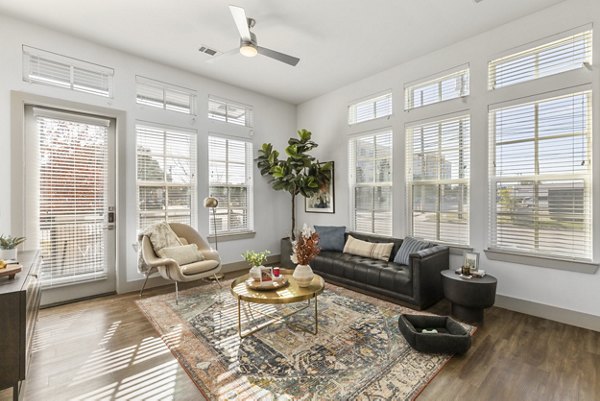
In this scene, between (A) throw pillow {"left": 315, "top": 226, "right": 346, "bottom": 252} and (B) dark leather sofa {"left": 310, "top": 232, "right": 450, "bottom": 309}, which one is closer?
(B) dark leather sofa {"left": 310, "top": 232, "right": 450, "bottom": 309}

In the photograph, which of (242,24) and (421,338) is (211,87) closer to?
(242,24)

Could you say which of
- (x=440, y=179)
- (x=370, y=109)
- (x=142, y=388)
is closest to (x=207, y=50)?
(x=370, y=109)

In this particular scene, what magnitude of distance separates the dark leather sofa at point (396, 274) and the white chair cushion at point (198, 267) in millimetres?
1659

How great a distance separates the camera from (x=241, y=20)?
103 inches

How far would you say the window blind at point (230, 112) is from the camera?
4.92 metres

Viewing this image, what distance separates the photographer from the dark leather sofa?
3262 millimetres

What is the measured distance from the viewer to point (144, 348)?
249 cm

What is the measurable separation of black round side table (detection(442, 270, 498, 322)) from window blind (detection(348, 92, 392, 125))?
2806 mm

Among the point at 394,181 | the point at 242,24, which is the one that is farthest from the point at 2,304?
the point at 394,181

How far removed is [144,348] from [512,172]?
176 inches

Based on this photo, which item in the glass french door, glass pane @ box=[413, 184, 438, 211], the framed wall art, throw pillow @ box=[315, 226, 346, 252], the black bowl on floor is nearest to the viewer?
the black bowl on floor

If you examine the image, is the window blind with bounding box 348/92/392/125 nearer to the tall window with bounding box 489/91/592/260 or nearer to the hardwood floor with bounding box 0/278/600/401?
the tall window with bounding box 489/91/592/260

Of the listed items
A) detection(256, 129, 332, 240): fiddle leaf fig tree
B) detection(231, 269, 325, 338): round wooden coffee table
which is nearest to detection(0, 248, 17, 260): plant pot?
detection(231, 269, 325, 338): round wooden coffee table

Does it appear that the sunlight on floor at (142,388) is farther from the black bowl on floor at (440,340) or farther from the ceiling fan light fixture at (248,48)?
the ceiling fan light fixture at (248,48)
